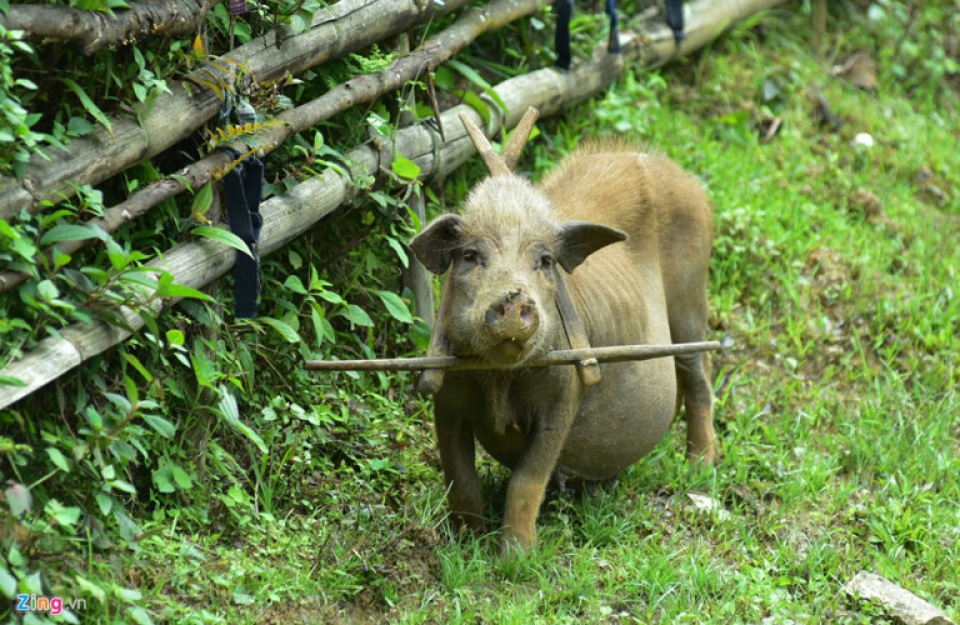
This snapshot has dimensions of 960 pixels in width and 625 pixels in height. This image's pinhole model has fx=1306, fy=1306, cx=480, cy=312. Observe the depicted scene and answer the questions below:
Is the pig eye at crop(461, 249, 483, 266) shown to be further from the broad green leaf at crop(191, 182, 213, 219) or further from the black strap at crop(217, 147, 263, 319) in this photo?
the broad green leaf at crop(191, 182, 213, 219)

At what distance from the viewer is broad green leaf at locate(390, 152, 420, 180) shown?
606cm

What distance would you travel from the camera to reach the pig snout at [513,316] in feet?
15.4

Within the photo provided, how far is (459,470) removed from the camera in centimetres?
545

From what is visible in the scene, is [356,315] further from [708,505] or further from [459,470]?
[708,505]

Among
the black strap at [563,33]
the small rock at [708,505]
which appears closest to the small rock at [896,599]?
the small rock at [708,505]

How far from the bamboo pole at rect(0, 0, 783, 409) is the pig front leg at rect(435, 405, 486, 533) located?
40.5 inches

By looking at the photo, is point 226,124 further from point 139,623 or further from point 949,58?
point 949,58

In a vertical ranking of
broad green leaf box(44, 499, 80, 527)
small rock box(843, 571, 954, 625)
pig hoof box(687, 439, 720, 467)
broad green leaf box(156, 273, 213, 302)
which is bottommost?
pig hoof box(687, 439, 720, 467)

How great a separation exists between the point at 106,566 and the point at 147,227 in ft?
4.13

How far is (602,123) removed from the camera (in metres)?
8.43

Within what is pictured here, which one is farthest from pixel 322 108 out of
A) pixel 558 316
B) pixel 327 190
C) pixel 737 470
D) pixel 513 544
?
pixel 737 470

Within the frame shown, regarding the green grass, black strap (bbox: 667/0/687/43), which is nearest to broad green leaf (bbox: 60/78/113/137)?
the green grass

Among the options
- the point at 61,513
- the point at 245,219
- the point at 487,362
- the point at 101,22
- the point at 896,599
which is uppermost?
the point at 101,22

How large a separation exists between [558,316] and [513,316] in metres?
0.68
